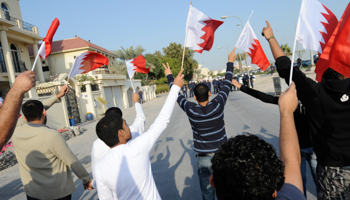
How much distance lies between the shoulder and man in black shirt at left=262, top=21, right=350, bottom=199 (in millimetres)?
1042

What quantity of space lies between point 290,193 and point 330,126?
44.2 inches

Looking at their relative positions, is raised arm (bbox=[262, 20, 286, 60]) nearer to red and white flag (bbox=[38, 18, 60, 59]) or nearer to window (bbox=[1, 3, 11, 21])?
red and white flag (bbox=[38, 18, 60, 59])

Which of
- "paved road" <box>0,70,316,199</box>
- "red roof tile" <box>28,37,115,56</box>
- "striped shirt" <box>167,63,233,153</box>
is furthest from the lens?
"red roof tile" <box>28,37,115,56</box>

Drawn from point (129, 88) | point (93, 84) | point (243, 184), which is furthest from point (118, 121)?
point (129, 88)

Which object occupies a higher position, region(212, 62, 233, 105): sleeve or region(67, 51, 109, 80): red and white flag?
region(67, 51, 109, 80): red and white flag

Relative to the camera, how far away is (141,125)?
2.78 meters

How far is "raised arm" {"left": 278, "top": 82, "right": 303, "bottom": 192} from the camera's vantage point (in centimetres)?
132

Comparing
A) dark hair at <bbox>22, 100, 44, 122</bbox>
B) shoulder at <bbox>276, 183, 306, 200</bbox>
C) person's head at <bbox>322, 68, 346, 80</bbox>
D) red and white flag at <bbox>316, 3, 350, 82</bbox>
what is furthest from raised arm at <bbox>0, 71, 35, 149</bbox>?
person's head at <bbox>322, 68, 346, 80</bbox>

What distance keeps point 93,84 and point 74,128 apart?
27.9 ft

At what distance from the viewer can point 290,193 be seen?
1.21 m

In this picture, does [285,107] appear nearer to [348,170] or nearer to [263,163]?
[263,163]

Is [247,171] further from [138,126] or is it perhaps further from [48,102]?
[48,102]

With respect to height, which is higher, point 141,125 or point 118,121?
point 118,121

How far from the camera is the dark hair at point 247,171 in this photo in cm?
104
